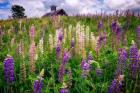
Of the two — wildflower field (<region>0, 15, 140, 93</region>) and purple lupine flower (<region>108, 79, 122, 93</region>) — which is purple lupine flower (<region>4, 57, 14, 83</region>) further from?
purple lupine flower (<region>108, 79, 122, 93</region>)

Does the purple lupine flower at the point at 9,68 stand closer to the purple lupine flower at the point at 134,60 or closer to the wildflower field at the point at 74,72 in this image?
the wildflower field at the point at 74,72

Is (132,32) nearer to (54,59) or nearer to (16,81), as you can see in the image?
(54,59)

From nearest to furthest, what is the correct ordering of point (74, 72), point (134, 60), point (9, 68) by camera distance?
1. point (9, 68)
2. point (134, 60)
3. point (74, 72)

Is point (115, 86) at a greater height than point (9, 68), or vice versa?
point (9, 68)

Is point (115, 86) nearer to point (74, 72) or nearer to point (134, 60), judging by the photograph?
point (134, 60)

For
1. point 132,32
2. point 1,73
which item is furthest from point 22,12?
point 1,73

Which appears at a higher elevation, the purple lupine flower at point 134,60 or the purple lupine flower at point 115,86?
the purple lupine flower at point 134,60

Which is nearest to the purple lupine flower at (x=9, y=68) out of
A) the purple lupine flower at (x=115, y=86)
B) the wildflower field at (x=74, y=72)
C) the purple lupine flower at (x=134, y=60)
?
the wildflower field at (x=74, y=72)

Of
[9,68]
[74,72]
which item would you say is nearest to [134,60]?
[74,72]

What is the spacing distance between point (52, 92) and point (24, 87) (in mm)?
636

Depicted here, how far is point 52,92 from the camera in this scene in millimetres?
4699

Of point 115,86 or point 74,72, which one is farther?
point 74,72

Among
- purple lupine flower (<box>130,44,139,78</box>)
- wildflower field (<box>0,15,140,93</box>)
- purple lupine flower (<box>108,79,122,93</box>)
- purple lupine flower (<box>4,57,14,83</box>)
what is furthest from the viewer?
purple lupine flower (<box>130,44,139,78</box>)

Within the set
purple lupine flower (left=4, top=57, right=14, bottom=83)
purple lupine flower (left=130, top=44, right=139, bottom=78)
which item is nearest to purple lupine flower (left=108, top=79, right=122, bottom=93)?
purple lupine flower (left=130, top=44, right=139, bottom=78)
